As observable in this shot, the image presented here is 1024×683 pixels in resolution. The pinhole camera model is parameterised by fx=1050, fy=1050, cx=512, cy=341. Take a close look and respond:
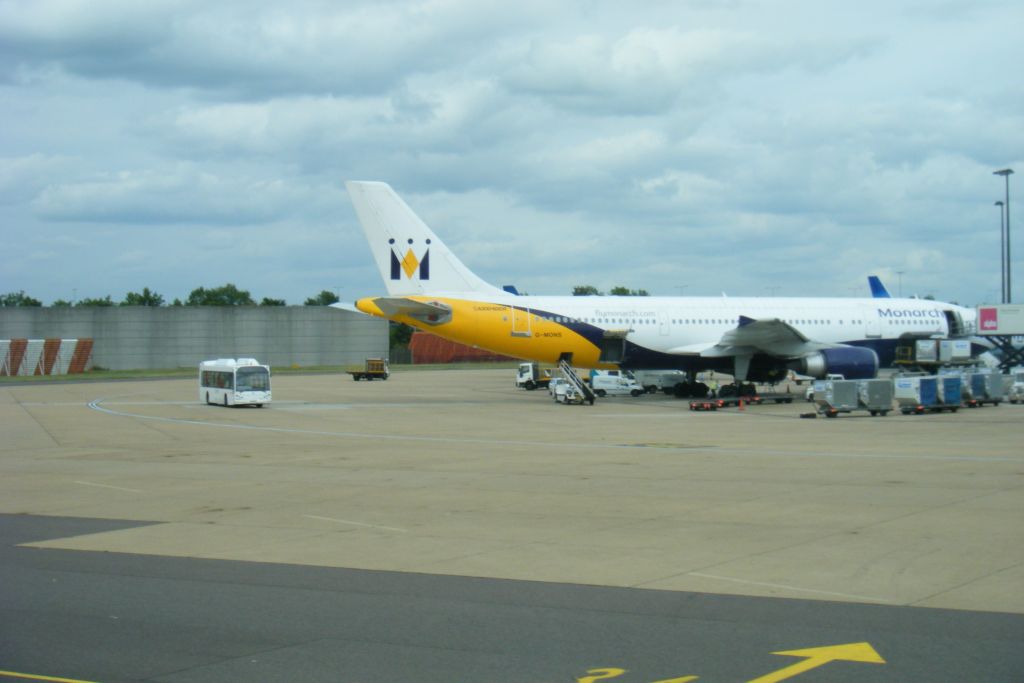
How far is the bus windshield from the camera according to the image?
46031mm

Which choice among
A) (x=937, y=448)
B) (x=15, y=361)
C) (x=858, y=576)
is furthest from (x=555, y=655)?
(x=15, y=361)

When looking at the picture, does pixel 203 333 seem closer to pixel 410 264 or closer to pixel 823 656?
pixel 410 264

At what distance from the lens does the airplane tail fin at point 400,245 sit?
44.8m

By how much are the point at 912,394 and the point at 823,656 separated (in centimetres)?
3202

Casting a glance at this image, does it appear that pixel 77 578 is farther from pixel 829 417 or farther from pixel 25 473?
pixel 829 417

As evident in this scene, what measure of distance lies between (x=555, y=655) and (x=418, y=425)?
26774 mm

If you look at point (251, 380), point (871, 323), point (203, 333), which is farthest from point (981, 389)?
point (203, 333)

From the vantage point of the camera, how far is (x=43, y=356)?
102938 mm

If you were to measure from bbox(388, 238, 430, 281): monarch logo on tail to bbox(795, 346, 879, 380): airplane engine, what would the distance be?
16948 mm

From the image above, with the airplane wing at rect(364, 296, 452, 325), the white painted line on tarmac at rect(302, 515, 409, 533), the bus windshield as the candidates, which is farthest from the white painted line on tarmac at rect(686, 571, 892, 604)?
the bus windshield

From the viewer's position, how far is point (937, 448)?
82.9 feet

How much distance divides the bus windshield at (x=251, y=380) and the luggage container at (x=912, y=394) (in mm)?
26155

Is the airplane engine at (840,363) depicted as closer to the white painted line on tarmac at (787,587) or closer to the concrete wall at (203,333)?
the white painted line on tarmac at (787,587)

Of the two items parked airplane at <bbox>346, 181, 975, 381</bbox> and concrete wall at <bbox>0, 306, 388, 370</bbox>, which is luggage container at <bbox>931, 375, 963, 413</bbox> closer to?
parked airplane at <bbox>346, 181, 975, 381</bbox>
